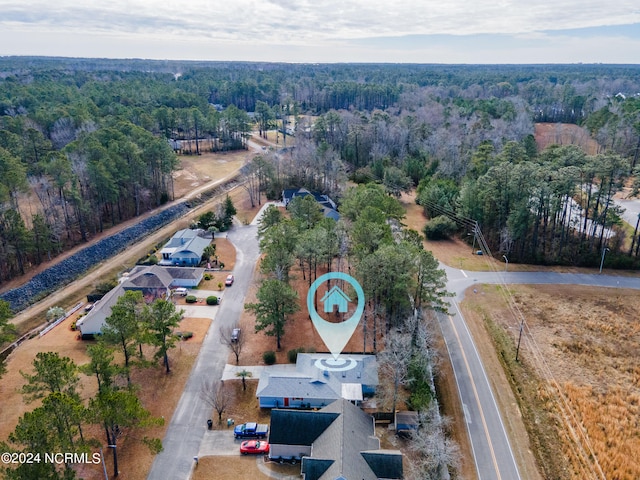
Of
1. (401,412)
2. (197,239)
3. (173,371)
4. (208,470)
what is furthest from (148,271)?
(401,412)

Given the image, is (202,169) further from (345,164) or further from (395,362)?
(395,362)

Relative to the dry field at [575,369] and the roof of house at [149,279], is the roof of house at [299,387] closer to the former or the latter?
the dry field at [575,369]

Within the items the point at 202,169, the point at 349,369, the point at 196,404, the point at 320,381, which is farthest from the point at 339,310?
the point at 202,169


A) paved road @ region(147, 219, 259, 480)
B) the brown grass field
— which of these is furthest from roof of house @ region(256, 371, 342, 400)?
paved road @ region(147, 219, 259, 480)

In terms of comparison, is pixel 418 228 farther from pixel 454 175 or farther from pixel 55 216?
pixel 55 216

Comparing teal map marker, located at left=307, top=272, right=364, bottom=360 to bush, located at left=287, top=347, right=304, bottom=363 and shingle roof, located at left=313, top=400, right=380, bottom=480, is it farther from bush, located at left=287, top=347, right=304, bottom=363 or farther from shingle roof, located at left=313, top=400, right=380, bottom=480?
shingle roof, located at left=313, top=400, right=380, bottom=480

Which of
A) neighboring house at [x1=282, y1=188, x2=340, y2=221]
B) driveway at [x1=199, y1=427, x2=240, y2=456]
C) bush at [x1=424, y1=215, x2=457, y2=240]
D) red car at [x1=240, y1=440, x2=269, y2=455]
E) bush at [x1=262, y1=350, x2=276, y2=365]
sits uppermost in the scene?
neighboring house at [x1=282, y1=188, x2=340, y2=221]
